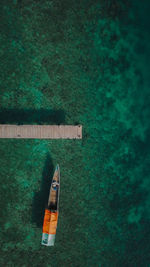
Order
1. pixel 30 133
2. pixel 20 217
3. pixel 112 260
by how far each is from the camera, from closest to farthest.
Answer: pixel 30 133 < pixel 20 217 < pixel 112 260

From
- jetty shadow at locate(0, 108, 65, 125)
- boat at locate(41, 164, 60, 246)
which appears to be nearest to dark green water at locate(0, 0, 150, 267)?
jetty shadow at locate(0, 108, 65, 125)

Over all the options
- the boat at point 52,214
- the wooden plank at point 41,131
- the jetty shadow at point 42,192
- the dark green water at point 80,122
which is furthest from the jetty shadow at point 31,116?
the boat at point 52,214

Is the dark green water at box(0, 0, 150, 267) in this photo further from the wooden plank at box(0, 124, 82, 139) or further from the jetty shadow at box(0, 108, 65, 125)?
the wooden plank at box(0, 124, 82, 139)

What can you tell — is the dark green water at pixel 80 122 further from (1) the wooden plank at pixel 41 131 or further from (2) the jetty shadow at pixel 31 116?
(1) the wooden plank at pixel 41 131

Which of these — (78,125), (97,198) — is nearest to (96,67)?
(78,125)

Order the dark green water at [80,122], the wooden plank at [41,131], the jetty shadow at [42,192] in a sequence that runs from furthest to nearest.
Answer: the jetty shadow at [42,192]
the dark green water at [80,122]
the wooden plank at [41,131]

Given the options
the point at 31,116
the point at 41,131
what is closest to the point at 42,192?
the point at 41,131

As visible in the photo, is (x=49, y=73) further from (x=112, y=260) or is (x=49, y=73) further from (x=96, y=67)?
(x=112, y=260)
